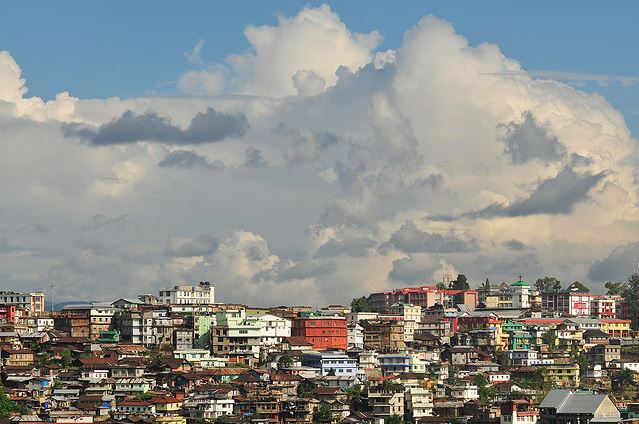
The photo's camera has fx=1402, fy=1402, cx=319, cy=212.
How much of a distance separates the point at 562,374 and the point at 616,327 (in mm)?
28592

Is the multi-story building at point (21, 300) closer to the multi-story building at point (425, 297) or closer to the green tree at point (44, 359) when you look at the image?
the green tree at point (44, 359)

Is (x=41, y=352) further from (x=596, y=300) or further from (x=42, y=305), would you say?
(x=596, y=300)

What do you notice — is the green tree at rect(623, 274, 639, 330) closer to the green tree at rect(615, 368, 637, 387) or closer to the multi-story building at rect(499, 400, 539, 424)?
the green tree at rect(615, 368, 637, 387)

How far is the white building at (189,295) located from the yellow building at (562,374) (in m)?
31.5

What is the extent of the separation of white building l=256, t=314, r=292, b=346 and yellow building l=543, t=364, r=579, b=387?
2037 centimetres

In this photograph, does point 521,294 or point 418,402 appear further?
point 521,294

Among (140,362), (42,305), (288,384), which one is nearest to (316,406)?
(288,384)

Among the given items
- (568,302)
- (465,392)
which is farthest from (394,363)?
(568,302)

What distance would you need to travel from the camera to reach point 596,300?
480 ft

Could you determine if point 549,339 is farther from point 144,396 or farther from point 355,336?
point 144,396

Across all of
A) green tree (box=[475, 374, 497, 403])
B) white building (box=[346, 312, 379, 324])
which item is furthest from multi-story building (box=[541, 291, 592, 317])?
green tree (box=[475, 374, 497, 403])

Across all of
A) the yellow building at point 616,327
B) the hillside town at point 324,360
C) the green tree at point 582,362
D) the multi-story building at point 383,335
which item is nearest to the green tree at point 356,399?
the hillside town at point 324,360

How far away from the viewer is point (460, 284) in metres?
148

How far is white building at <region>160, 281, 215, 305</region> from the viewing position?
404 ft
